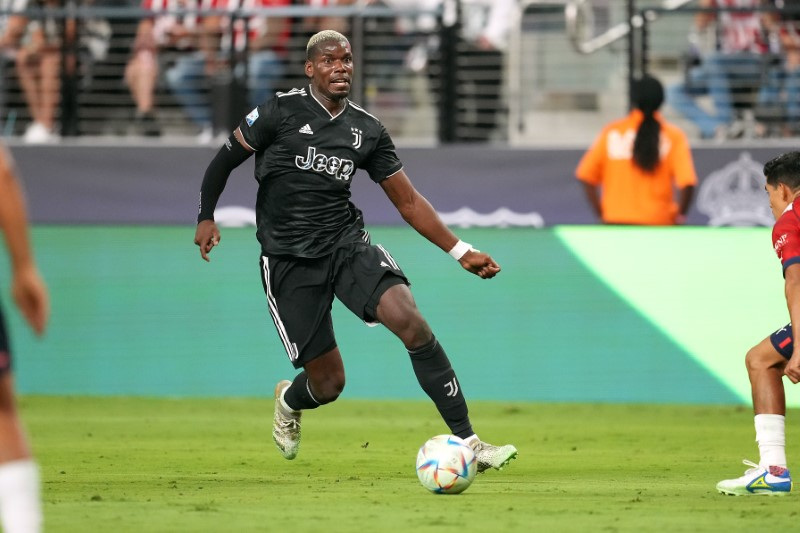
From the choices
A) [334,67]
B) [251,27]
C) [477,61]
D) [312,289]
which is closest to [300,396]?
[312,289]

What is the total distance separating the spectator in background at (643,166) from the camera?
12336 millimetres

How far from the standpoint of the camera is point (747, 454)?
9.36m

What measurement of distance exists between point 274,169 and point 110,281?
4.77m

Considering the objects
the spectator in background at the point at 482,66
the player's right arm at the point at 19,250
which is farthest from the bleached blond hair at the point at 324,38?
the spectator in background at the point at 482,66

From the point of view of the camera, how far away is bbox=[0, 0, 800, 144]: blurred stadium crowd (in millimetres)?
14805

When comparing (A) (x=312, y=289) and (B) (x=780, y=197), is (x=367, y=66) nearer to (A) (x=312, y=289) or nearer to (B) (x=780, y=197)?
(A) (x=312, y=289)

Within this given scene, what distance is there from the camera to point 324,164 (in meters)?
8.21

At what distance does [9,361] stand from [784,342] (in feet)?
13.4

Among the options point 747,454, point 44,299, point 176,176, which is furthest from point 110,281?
point 44,299

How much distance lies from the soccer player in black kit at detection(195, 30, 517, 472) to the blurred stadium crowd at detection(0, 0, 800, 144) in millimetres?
6463

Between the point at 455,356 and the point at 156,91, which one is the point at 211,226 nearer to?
the point at 455,356

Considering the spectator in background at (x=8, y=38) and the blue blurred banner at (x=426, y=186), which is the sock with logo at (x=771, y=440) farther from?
the spectator in background at (x=8, y=38)

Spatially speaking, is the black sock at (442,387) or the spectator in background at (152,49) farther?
the spectator in background at (152,49)

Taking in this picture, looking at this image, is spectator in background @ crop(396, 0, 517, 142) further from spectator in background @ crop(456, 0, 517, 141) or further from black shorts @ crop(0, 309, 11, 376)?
black shorts @ crop(0, 309, 11, 376)
